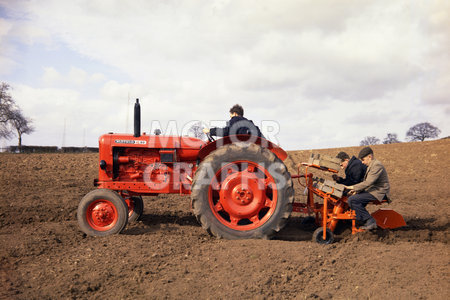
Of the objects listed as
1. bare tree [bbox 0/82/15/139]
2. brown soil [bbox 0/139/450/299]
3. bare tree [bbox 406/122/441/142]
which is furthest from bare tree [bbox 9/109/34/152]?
bare tree [bbox 406/122/441/142]

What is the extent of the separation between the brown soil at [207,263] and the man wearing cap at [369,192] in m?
0.28

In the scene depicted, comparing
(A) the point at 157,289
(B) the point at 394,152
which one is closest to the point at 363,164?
(A) the point at 157,289

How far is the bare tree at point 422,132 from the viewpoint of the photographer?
4503cm

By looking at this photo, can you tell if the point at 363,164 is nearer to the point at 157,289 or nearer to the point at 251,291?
the point at 251,291

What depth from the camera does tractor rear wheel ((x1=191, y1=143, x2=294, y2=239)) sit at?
16.0 feet

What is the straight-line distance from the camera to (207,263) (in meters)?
3.88

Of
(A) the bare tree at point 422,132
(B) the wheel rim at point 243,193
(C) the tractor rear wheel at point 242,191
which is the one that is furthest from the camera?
(A) the bare tree at point 422,132

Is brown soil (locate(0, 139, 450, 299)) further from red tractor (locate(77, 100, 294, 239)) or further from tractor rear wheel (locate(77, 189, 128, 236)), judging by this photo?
red tractor (locate(77, 100, 294, 239))

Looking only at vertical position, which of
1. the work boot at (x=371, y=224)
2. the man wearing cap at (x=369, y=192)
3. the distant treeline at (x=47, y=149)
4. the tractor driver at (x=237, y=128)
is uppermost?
the distant treeline at (x=47, y=149)

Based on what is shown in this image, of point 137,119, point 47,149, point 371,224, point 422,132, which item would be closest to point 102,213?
point 137,119

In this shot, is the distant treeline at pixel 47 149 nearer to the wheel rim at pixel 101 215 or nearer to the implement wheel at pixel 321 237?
the wheel rim at pixel 101 215

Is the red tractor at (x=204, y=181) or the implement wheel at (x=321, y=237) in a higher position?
the red tractor at (x=204, y=181)

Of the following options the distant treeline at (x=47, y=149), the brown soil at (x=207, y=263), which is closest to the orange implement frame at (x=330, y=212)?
the brown soil at (x=207, y=263)

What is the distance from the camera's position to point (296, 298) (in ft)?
10.9
